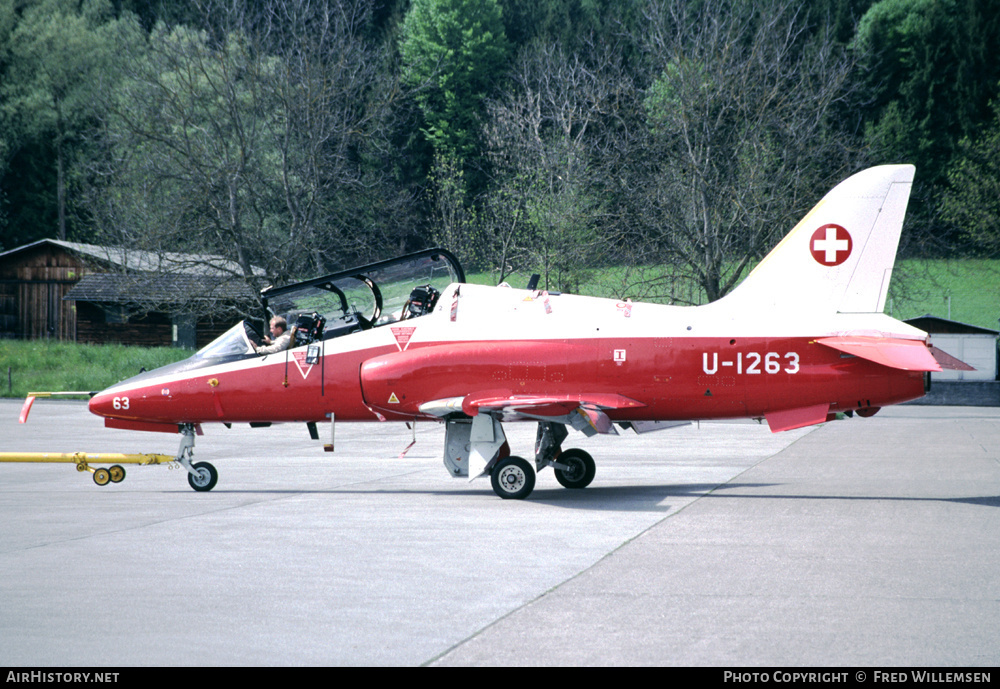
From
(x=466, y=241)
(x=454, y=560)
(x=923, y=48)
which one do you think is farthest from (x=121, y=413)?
(x=923, y=48)

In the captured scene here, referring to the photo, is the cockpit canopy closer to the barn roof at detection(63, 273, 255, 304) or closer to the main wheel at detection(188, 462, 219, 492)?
the main wheel at detection(188, 462, 219, 492)

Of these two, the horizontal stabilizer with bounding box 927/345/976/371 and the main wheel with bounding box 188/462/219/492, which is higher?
the horizontal stabilizer with bounding box 927/345/976/371

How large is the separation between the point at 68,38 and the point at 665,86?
46.0 meters

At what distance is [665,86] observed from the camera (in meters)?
37.6

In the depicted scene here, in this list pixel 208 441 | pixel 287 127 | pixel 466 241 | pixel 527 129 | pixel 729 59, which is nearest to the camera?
pixel 208 441

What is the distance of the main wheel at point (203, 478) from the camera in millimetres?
13289

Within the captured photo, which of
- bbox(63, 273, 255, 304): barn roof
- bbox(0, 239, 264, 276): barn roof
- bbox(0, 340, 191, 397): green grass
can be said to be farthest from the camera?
bbox(0, 340, 191, 397): green grass

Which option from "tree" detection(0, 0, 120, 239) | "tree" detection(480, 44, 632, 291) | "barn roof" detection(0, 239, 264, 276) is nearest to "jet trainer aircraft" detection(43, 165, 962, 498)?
"tree" detection(480, 44, 632, 291)

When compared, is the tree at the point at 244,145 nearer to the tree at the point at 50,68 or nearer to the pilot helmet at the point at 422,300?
the pilot helmet at the point at 422,300

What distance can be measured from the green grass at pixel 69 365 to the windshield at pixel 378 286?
26339 mm

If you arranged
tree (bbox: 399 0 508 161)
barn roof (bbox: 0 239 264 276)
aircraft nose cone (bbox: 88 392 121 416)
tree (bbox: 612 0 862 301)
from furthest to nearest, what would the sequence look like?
tree (bbox: 399 0 508 161), barn roof (bbox: 0 239 264 276), tree (bbox: 612 0 862 301), aircraft nose cone (bbox: 88 392 121 416)

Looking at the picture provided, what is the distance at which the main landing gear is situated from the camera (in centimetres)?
1230

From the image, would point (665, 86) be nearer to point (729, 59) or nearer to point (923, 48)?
point (729, 59)

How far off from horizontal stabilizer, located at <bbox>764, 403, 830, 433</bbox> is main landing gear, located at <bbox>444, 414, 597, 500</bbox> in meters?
2.58
